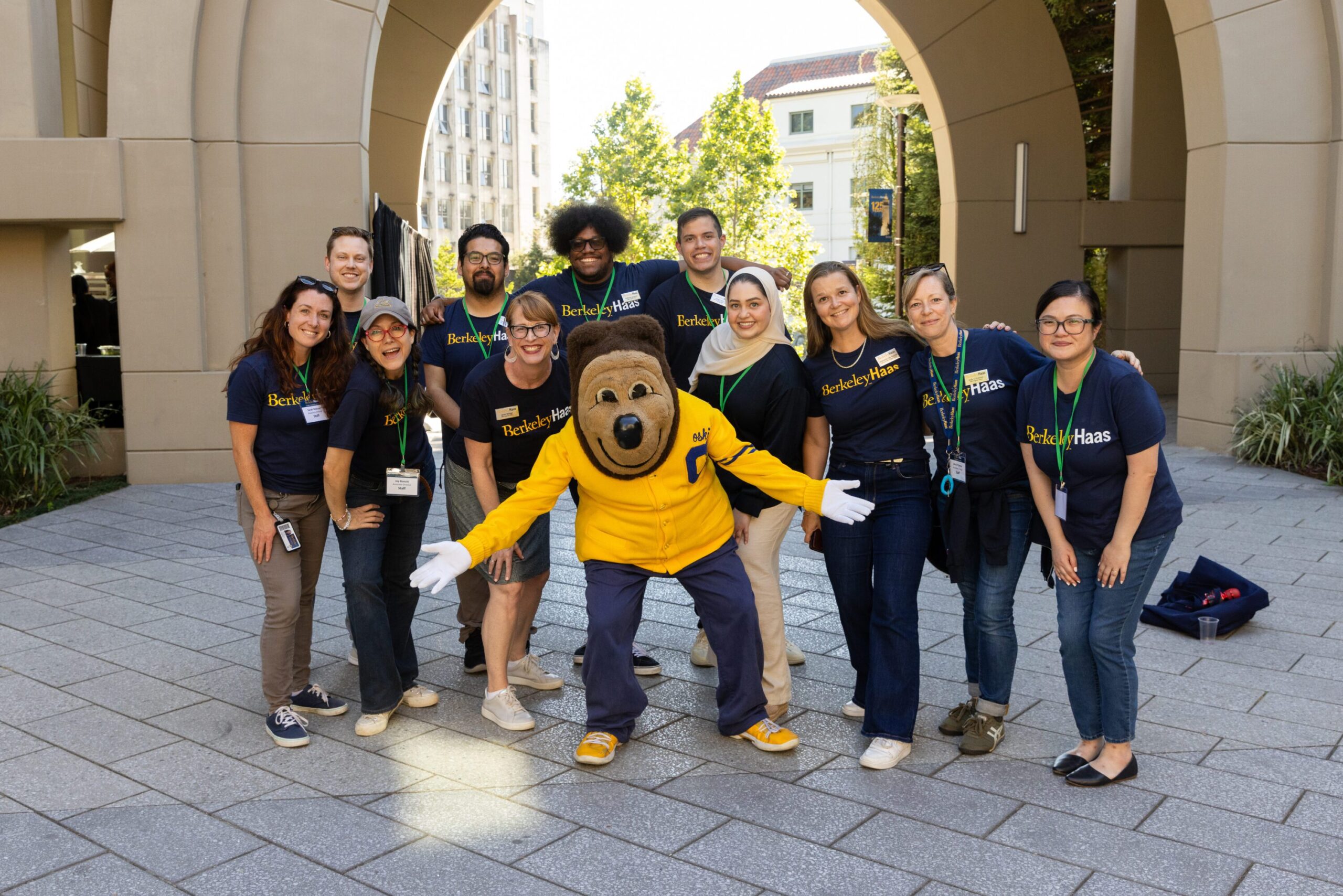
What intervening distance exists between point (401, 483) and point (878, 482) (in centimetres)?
194

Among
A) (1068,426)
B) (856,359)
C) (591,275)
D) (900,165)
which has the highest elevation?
(900,165)

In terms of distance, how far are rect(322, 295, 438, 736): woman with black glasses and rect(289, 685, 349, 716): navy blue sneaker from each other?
15 centimetres

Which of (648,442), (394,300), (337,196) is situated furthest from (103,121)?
(648,442)

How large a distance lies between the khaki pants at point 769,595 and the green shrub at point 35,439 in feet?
24.1

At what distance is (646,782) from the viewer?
169 inches

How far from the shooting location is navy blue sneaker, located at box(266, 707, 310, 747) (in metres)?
4.63

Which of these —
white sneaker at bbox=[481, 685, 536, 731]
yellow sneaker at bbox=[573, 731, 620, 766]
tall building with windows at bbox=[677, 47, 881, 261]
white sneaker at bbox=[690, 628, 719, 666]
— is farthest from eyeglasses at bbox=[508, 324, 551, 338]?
tall building with windows at bbox=[677, 47, 881, 261]

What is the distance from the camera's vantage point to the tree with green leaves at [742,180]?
44000mm

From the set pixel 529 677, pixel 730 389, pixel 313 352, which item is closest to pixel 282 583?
pixel 313 352

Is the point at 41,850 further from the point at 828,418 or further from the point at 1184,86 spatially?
the point at 1184,86

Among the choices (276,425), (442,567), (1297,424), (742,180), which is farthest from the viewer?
(742,180)

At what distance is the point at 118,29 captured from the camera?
10.3 meters

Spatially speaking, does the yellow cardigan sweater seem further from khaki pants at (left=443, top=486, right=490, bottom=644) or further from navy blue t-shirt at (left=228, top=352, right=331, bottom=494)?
khaki pants at (left=443, top=486, right=490, bottom=644)

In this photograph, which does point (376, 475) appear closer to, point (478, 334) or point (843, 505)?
point (478, 334)
